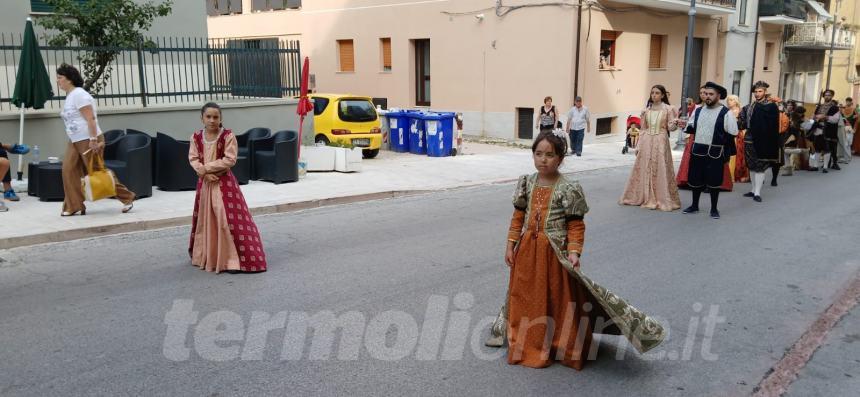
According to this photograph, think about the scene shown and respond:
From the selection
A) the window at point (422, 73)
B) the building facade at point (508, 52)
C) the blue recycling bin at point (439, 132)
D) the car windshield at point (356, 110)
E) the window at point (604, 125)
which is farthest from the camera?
the window at point (422, 73)

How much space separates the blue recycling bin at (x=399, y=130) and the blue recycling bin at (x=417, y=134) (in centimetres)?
20

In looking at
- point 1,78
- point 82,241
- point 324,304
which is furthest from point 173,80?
point 324,304

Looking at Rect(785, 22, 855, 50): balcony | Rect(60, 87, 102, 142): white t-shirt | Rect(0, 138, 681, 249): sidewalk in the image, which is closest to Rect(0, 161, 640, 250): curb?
Rect(0, 138, 681, 249): sidewalk

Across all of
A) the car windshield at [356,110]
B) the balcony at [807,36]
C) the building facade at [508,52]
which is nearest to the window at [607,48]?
the building facade at [508,52]

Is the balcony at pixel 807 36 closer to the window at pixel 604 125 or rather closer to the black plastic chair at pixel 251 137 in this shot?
the window at pixel 604 125

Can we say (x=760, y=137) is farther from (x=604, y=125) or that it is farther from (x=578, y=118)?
(x=604, y=125)

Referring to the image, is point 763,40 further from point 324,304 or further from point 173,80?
point 324,304

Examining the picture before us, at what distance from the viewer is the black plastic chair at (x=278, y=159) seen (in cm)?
1160

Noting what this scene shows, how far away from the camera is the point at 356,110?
15867 mm

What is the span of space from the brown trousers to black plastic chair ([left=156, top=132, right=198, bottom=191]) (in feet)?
6.99

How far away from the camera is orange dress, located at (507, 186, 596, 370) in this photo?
4.15m

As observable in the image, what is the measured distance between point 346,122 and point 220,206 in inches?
378

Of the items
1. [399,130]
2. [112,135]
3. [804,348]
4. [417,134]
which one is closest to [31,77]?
[112,135]

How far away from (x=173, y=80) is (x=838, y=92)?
39518 mm
